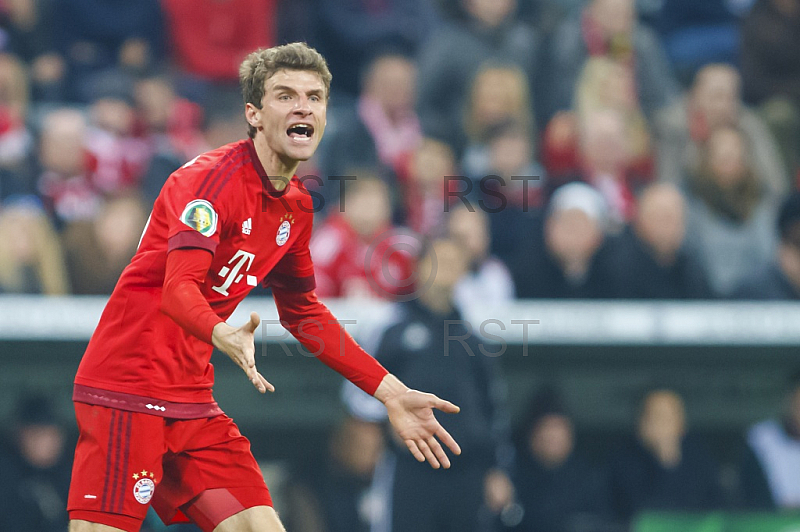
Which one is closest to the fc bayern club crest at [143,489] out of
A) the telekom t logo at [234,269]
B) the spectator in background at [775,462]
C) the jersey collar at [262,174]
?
the telekom t logo at [234,269]

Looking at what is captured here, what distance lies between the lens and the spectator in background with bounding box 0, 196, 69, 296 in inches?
305

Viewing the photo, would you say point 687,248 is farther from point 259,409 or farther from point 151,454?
point 151,454

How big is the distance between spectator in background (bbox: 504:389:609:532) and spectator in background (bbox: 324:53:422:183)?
2137 millimetres

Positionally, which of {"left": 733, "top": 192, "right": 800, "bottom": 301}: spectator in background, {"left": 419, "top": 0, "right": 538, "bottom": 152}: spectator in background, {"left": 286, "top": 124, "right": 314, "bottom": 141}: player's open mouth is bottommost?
{"left": 733, "top": 192, "right": 800, "bottom": 301}: spectator in background

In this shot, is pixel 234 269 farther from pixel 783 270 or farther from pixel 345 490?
pixel 783 270

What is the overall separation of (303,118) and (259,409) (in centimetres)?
468

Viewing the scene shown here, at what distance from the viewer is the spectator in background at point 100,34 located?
353 inches

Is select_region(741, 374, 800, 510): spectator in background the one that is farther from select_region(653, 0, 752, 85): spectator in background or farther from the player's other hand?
the player's other hand

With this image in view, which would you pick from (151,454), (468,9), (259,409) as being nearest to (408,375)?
(259,409)

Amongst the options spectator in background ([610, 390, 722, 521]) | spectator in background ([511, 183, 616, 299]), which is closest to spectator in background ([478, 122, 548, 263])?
spectator in background ([511, 183, 616, 299])

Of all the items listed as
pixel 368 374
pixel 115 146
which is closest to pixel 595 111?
pixel 115 146

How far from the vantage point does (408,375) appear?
25.1 feet

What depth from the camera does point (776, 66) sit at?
31.3 ft

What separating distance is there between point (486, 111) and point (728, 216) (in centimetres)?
199
